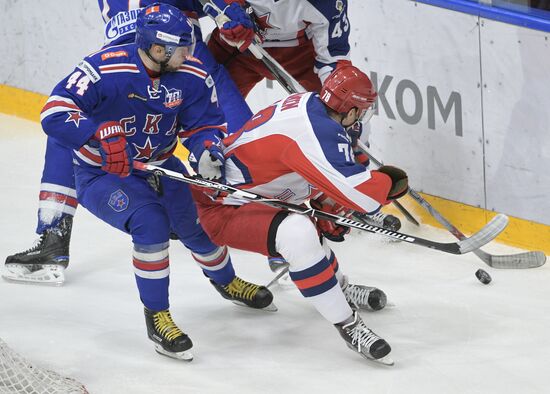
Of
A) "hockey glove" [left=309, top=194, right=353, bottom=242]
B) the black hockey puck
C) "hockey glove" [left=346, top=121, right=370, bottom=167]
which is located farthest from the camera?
"hockey glove" [left=346, top=121, right=370, bottom=167]

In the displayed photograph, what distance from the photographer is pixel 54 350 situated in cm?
393

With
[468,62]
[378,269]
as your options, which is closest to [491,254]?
[378,269]

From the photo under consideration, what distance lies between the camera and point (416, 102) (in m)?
5.04

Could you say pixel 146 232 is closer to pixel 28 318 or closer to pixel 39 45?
pixel 28 318

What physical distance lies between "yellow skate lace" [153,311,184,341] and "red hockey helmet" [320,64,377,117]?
2.70 feet

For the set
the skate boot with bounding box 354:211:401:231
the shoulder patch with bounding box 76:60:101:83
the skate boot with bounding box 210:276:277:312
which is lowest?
the skate boot with bounding box 354:211:401:231

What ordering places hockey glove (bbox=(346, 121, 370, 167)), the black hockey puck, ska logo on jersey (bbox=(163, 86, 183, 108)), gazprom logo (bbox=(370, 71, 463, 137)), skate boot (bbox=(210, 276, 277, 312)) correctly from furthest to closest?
1. gazprom logo (bbox=(370, 71, 463, 137))
2. hockey glove (bbox=(346, 121, 370, 167))
3. the black hockey puck
4. skate boot (bbox=(210, 276, 277, 312))
5. ska logo on jersey (bbox=(163, 86, 183, 108))

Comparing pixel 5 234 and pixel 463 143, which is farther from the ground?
pixel 463 143

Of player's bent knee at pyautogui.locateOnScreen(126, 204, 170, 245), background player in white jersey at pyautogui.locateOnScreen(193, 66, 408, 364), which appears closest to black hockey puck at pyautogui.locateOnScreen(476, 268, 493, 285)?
background player in white jersey at pyautogui.locateOnScreen(193, 66, 408, 364)

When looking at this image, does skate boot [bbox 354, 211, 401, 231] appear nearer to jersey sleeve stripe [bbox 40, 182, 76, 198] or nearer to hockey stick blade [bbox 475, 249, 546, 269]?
hockey stick blade [bbox 475, 249, 546, 269]

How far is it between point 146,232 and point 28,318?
0.69 m

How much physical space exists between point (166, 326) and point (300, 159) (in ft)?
2.17

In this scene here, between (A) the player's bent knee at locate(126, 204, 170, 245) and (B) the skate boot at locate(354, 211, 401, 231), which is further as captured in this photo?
(B) the skate boot at locate(354, 211, 401, 231)

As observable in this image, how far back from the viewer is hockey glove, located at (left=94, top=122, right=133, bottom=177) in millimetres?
3719
